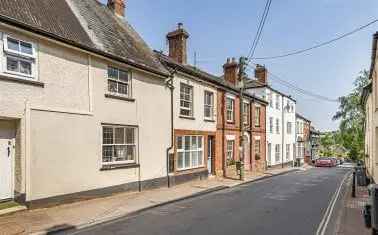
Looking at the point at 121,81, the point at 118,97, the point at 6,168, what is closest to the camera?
the point at 6,168

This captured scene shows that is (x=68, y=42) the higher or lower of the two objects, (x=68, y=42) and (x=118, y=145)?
the higher

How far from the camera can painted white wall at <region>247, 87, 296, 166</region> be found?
36500 mm

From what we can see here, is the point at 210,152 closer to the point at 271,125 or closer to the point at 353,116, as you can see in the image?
the point at 271,125

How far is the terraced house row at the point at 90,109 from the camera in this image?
10.6m

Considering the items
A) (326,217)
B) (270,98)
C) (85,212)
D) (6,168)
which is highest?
(270,98)

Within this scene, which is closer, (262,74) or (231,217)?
(231,217)

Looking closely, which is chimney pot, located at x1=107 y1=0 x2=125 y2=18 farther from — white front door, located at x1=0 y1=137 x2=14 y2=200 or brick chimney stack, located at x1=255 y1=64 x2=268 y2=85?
brick chimney stack, located at x1=255 y1=64 x2=268 y2=85

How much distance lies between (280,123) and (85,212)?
108 ft

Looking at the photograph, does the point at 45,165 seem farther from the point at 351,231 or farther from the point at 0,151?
the point at 351,231

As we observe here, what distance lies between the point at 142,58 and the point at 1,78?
7.87 meters

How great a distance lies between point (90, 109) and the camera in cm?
1314

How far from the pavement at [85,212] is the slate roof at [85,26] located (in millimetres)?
5470

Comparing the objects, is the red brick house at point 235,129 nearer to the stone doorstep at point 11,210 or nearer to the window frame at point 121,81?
the window frame at point 121,81

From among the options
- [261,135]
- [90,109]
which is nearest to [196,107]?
[90,109]
